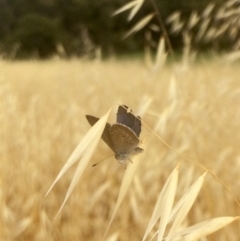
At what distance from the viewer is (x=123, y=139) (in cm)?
22

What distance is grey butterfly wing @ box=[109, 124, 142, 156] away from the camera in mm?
217

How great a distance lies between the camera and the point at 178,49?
2.08 m

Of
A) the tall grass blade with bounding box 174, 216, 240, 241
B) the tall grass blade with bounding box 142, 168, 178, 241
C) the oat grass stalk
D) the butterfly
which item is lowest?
the tall grass blade with bounding box 174, 216, 240, 241

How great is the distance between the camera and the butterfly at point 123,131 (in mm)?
218

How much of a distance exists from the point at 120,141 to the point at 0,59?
28 centimetres

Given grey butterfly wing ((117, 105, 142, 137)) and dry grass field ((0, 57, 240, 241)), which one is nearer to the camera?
grey butterfly wing ((117, 105, 142, 137))

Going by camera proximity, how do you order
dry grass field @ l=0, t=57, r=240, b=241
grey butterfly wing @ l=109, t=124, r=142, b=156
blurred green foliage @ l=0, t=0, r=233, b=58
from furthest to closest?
blurred green foliage @ l=0, t=0, r=233, b=58 < dry grass field @ l=0, t=57, r=240, b=241 < grey butterfly wing @ l=109, t=124, r=142, b=156

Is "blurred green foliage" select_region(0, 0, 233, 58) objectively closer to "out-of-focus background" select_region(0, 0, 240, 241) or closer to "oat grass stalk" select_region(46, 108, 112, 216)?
"out-of-focus background" select_region(0, 0, 240, 241)

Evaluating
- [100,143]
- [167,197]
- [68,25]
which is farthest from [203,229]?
[68,25]

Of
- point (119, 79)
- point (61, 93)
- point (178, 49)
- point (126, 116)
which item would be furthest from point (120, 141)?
point (178, 49)

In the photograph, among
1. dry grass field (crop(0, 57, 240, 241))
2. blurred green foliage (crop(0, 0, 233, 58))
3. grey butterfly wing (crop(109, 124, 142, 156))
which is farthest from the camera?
blurred green foliage (crop(0, 0, 233, 58))

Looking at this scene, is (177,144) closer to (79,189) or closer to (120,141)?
(79,189)

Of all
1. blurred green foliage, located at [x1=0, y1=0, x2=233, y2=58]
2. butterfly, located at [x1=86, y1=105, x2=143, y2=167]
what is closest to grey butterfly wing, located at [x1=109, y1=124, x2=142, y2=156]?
butterfly, located at [x1=86, y1=105, x2=143, y2=167]

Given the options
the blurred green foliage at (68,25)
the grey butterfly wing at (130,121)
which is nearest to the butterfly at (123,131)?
the grey butterfly wing at (130,121)
